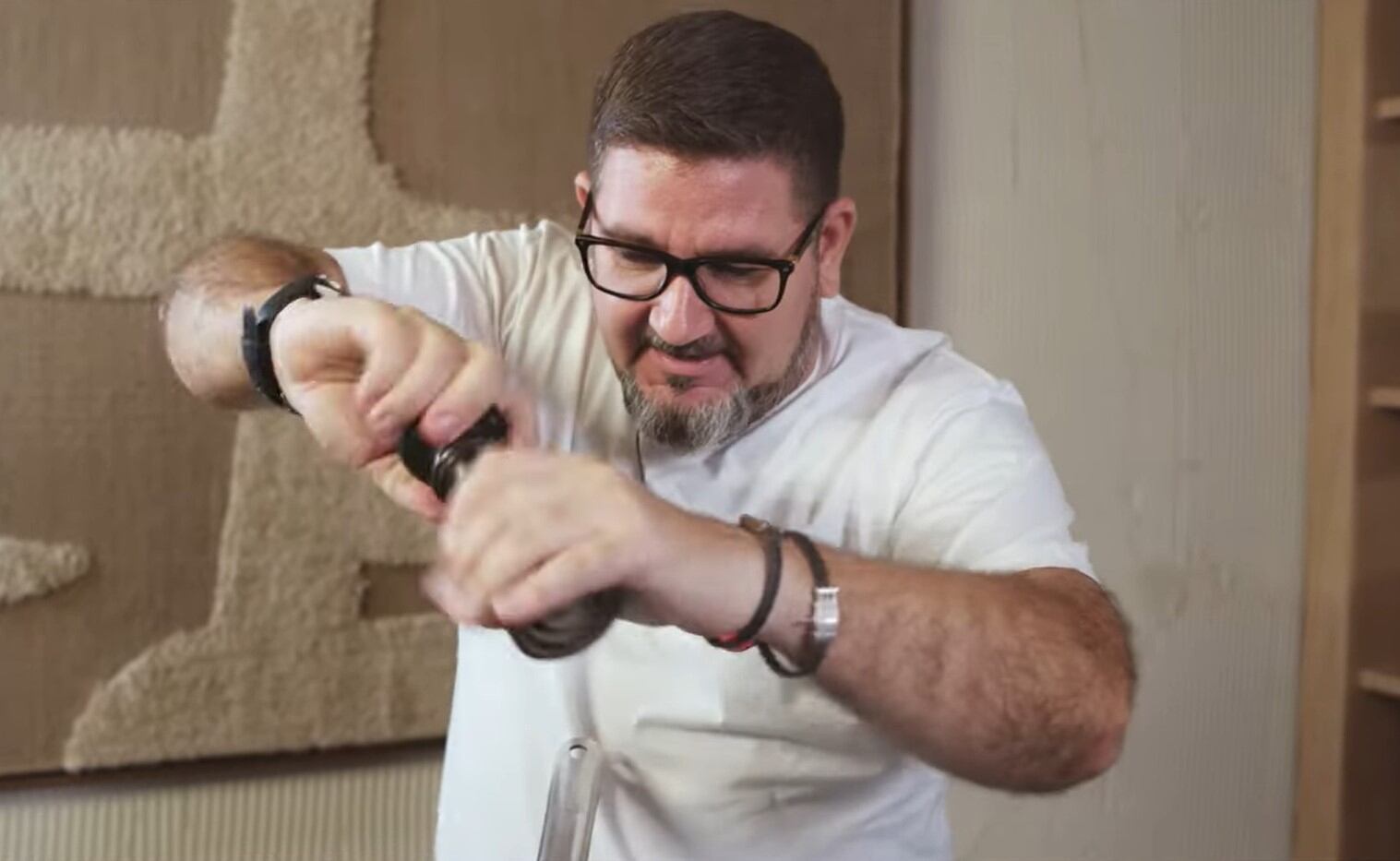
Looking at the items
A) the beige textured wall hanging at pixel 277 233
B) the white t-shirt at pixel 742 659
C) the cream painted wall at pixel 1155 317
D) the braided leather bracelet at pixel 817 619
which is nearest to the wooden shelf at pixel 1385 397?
the cream painted wall at pixel 1155 317

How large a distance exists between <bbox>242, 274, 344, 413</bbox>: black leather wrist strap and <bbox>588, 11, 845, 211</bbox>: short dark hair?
228 millimetres

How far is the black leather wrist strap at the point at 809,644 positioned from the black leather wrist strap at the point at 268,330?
1.36ft

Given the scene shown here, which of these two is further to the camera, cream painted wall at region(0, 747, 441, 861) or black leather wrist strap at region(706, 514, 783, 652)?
cream painted wall at region(0, 747, 441, 861)

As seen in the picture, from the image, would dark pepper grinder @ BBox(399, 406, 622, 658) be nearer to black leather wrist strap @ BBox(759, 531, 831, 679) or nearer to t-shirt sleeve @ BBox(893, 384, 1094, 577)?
black leather wrist strap @ BBox(759, 531, 831, 679)

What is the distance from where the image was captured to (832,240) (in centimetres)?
110

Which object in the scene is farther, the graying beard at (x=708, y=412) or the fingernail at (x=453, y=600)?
the graying beard at (x=708, y=412)

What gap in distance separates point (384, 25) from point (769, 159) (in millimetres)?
577

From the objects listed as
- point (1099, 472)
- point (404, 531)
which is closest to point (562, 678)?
point (404, 531)

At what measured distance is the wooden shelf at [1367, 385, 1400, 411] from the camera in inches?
73.7

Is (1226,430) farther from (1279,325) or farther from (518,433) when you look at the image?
(518,433)

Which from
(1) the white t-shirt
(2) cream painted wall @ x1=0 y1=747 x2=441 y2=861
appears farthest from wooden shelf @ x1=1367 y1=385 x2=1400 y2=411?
(2) cream painted wall @ x1=0 y1=747 x2=441 y2=861

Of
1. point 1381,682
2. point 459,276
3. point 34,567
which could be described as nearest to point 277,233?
point 459,276

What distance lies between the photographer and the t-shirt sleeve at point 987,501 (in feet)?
2.98

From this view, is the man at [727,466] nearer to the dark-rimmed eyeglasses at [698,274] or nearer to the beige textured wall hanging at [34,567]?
the dark-rimmed eyeglasses at [698,274]
